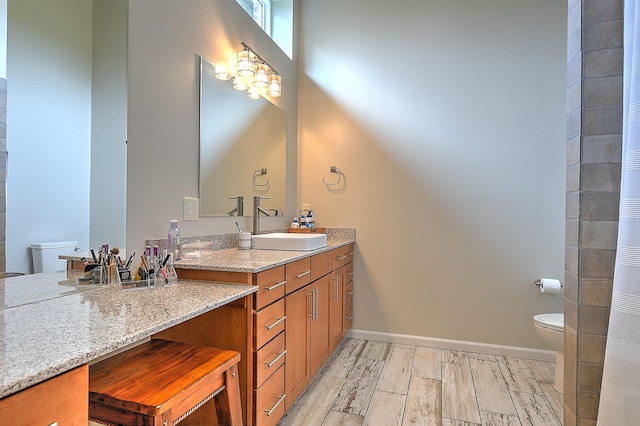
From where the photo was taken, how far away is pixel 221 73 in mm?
2092

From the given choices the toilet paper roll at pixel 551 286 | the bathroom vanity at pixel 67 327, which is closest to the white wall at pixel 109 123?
the bathroom vanity at pixel 67 327

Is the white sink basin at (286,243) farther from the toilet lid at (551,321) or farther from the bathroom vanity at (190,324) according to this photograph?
the toilet lid at (551,321)

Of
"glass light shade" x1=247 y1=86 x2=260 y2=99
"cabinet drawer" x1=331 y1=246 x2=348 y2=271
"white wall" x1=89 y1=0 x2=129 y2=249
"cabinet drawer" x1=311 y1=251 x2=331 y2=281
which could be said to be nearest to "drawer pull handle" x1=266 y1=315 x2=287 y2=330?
"cabinet drawer" x1=311 y1=251 x2=331 y2=281

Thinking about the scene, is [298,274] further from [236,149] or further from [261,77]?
[261,77]

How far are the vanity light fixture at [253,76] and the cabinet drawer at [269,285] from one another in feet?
4.13

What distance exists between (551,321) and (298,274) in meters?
1.71

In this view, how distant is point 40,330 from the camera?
0.82 m

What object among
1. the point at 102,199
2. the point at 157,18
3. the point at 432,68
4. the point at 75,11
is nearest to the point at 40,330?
the point at 102,199

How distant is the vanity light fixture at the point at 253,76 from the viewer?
2256mm

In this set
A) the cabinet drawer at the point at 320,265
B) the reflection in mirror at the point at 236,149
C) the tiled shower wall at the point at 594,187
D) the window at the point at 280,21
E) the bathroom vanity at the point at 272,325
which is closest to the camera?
the tiled shower wall at the point at 594,187

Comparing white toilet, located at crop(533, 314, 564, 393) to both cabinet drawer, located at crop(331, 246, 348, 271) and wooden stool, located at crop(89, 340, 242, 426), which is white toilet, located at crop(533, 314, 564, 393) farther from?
wooden stool, located at crop(89, 340, 242, 426)

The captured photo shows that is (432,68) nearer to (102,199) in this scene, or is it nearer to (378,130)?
(378,130)

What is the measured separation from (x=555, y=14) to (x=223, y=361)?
10.4 ft

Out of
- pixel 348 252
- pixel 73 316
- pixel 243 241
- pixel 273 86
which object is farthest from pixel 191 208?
pixel 348 252
